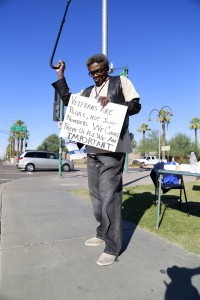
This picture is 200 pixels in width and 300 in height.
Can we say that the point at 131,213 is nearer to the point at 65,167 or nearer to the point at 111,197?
the point at 111,197

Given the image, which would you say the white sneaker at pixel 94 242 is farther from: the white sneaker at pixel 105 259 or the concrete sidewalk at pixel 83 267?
the white sneaker at pixel 105 259

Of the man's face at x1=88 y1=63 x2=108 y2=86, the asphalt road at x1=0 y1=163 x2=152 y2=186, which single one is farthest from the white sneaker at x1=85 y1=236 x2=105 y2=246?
the asphalt road at x1=0 y1=163 x2=152 y2=186

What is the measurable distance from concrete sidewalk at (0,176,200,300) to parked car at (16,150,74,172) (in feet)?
59.7

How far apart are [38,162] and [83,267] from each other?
804 inches

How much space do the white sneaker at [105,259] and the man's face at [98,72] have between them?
1871 mm

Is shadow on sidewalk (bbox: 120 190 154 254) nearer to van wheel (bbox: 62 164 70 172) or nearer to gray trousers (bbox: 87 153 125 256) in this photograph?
gray trousers (bbox: 87 153 125 256)

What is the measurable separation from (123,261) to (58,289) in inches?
32.8

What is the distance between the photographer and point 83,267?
2.80 meters

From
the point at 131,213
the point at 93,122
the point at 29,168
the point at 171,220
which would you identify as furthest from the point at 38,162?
the point at 93,122

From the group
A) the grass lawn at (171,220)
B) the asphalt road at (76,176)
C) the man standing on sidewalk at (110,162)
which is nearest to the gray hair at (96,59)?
the man standing on sidewalk at (110,162)

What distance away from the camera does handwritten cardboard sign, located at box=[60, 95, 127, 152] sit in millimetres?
3006

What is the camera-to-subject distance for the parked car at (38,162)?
2214 centimetres

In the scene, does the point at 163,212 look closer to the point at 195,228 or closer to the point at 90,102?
the point at 195,228

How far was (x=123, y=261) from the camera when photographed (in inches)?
116
